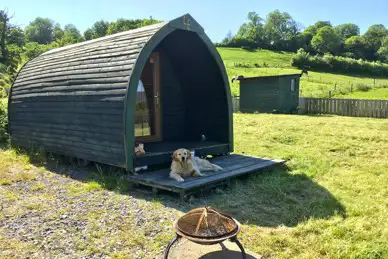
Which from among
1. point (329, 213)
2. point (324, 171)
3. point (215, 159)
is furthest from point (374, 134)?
point (329, 213)

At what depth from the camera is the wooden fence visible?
18.0 metres

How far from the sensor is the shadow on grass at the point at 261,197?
4867 millimetres

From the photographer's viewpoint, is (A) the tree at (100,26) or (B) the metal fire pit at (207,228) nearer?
(B) the metal fire pit at (207,228)

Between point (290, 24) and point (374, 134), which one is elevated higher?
point (290, 24)

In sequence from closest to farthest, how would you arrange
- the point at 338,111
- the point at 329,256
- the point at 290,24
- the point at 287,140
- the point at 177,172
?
the point at 329,256 < the point at 177,172 < the point at 287,140 < the point at 338,111 < the point at 290,24

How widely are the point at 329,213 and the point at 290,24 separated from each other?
385 ft

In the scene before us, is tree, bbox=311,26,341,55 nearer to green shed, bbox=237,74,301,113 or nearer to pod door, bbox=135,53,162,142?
green shed, bbox=237,74,301,113

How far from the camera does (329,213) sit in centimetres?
488

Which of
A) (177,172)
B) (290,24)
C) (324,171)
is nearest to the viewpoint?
(177,172)

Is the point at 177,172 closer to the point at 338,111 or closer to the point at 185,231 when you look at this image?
the point at 185,231

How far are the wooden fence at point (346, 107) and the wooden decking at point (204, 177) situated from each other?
13.0 m

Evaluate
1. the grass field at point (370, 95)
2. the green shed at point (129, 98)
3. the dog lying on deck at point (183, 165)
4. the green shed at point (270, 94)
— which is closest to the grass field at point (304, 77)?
the grass field at point (370, 95)

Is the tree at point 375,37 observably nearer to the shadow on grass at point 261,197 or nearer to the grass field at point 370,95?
the grass field at point 370,95

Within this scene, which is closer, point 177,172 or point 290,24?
point 177,172
